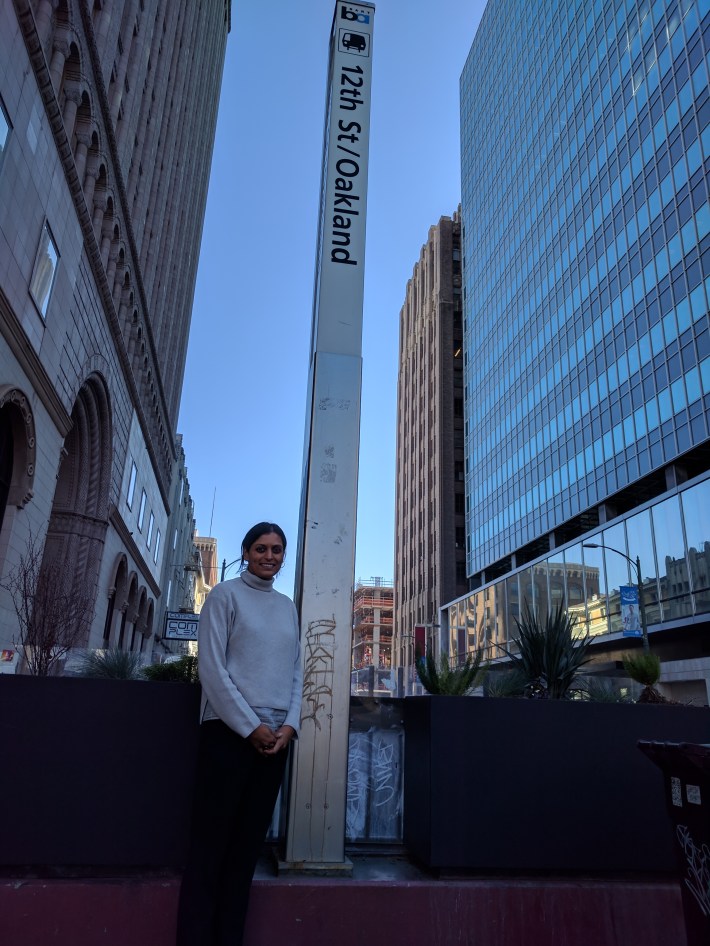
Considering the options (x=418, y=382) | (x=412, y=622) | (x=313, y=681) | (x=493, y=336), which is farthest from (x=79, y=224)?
(x=418, y=382)

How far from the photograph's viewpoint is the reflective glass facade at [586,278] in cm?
3300

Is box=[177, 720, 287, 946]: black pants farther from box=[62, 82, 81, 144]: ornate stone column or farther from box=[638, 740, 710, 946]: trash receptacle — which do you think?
box=[62, 82, 81, 144]: ornate stone column

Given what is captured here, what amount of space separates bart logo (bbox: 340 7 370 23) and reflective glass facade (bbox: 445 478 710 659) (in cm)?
2331

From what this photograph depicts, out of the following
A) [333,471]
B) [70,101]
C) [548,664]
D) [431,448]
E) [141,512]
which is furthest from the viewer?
[431,448]

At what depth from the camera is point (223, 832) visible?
10.0 feet

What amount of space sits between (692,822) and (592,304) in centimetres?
4367

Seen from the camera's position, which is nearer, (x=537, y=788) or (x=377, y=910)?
(x=377, y=910)

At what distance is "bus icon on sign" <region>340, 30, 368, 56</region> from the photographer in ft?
19.2

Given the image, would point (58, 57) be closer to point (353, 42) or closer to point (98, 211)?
point (98, 211)

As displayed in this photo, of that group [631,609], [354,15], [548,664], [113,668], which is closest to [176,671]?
[113,668]

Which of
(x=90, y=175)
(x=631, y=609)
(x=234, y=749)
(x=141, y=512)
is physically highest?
(x=90, y=175)

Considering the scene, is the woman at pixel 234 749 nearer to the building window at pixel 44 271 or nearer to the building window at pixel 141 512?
the building window at pixel 44 271

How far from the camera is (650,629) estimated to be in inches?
1307

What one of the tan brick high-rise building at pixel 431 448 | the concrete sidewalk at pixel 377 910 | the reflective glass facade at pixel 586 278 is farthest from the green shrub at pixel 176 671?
the tan brick high-rise building at pixel 431 448
